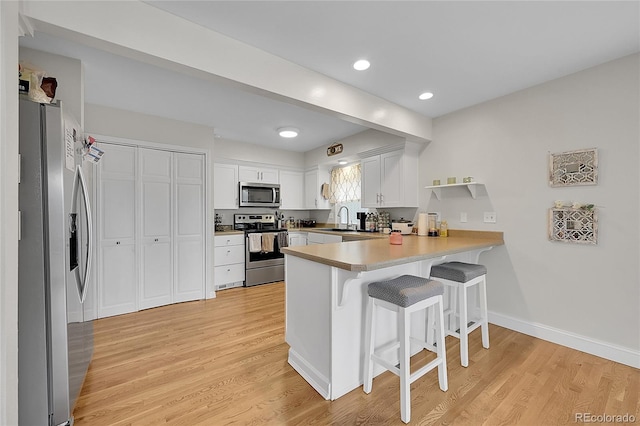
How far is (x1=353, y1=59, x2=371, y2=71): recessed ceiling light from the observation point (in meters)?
2.19

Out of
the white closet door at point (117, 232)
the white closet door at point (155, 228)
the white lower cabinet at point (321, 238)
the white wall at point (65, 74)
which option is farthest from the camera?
the white lower cabinet at point (321, 238)

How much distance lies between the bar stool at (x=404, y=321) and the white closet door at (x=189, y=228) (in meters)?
2.76

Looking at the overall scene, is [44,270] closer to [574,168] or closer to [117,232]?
[117,232]

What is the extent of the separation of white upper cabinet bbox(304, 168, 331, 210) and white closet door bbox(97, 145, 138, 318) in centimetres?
295

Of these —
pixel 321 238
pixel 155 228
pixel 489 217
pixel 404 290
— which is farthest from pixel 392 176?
pixel 155 228

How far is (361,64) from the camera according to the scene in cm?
223

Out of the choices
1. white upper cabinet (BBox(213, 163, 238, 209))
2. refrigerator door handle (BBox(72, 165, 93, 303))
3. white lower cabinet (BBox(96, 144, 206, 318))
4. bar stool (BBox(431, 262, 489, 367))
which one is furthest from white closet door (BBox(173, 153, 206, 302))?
bar stool (BBox(431, 262, 489, 367))

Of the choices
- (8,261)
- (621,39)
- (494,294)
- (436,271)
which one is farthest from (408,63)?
(8,261)

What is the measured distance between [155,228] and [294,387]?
2675 mm

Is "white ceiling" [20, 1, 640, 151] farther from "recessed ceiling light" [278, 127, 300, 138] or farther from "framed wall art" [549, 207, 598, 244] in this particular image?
"framed wall art" [549, 207, 598, 244]

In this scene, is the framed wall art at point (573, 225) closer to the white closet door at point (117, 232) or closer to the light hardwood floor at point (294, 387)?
the light hardwood floor at point (294, 387)

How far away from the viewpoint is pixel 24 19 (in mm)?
1328

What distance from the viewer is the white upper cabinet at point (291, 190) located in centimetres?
527

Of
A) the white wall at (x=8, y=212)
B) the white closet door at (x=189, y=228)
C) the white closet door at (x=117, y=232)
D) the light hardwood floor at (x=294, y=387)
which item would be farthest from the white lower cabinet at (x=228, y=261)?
the white wall at (x=8, y=212)
